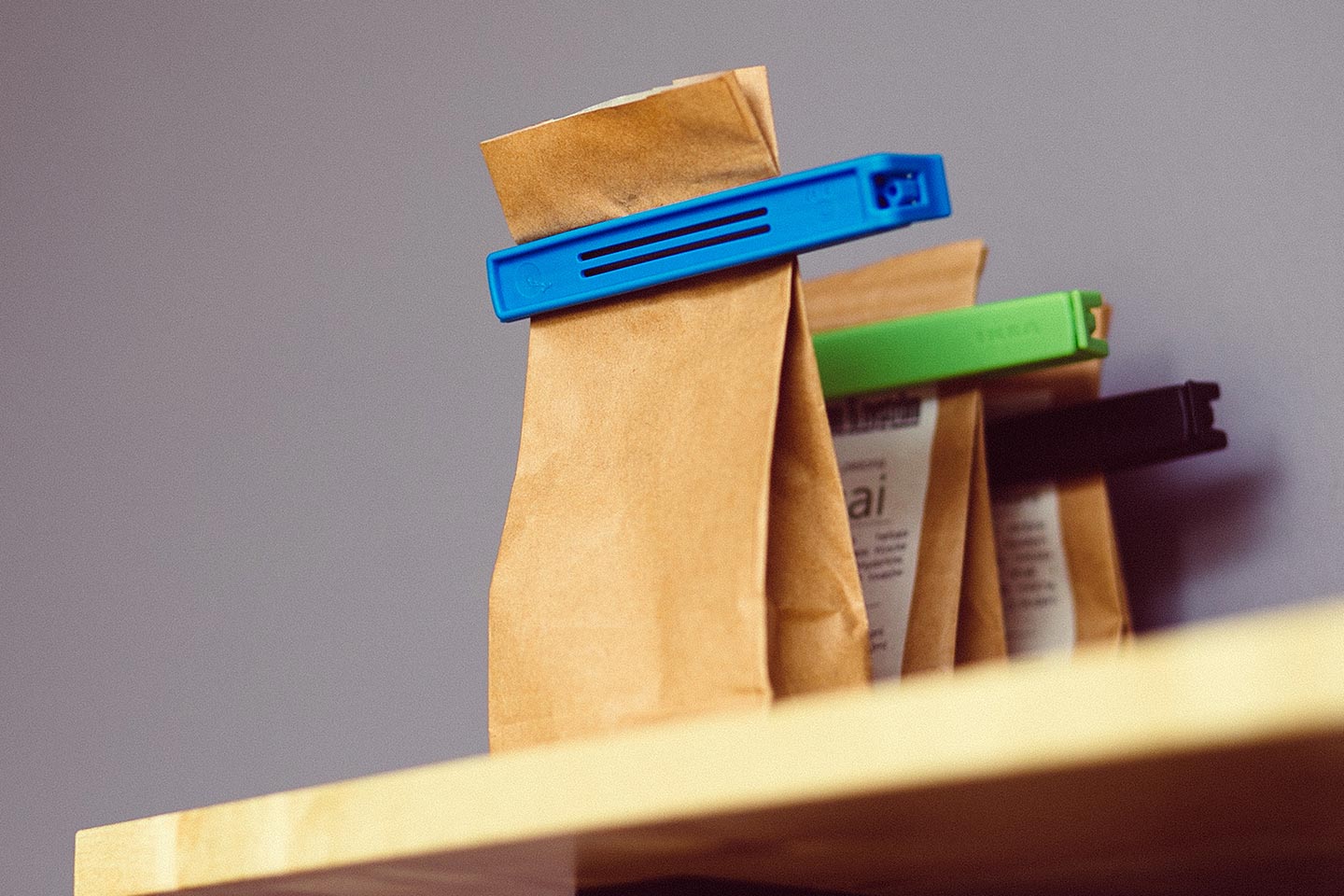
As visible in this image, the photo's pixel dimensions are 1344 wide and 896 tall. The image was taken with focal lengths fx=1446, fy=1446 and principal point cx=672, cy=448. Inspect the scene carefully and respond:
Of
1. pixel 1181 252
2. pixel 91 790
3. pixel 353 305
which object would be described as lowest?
pixel 91 790

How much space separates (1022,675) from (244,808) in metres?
0.30

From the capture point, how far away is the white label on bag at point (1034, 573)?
2.56ft

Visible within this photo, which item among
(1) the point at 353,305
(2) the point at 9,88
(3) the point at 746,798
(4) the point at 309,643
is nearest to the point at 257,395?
(1) the point at 353,305

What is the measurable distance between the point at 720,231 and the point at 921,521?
20 centimetres

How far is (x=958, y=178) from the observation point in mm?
948

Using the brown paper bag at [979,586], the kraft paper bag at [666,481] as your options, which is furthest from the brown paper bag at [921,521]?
the kraft paper bag at [666,481]

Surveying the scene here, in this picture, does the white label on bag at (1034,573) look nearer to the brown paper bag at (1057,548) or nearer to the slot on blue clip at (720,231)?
the brown paper bag at (1057,548)

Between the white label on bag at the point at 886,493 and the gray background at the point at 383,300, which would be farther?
the gray background at the point at 383,300

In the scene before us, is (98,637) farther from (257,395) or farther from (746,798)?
(746,798)

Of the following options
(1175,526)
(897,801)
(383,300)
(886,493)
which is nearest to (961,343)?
(886,493)

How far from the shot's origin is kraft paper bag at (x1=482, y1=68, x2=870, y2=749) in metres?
0.56

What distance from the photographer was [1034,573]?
79 centimetres

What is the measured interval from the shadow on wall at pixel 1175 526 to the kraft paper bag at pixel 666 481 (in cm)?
33

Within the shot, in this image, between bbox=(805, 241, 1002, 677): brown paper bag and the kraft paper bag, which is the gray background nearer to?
bbox=(805, 241, 1002, 677): brown paper bag
